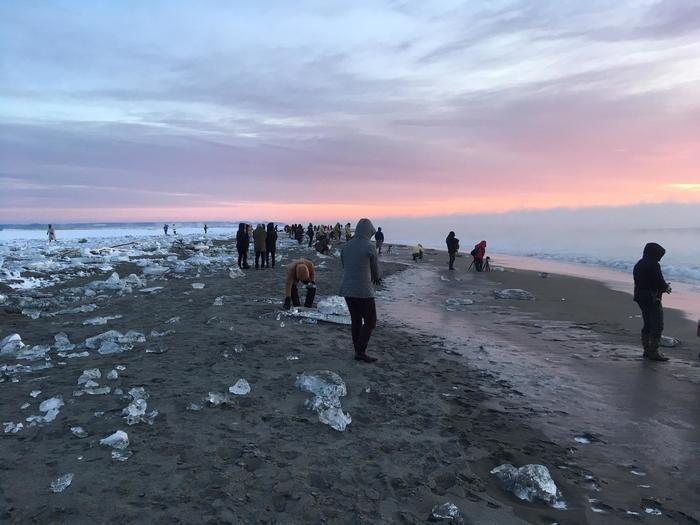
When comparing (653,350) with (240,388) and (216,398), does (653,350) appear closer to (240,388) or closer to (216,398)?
(240,388)

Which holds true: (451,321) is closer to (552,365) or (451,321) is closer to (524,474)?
(552,365)

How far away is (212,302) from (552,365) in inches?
284

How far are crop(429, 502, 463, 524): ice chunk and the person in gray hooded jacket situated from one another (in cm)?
344

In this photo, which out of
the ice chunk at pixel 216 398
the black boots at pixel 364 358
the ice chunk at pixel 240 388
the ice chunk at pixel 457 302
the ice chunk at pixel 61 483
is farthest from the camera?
the ice chunk at pixel 457 302

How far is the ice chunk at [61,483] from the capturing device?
314 cm

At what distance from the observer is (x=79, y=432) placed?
3.99 meters

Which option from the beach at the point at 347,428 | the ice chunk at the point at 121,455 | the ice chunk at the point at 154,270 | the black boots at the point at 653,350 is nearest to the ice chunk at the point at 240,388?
the beach at the point at 347,428

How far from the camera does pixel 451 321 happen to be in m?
10.8

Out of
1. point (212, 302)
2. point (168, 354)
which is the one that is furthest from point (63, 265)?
point (168, 354)

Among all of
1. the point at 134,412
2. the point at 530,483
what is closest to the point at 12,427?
the point at 134,412

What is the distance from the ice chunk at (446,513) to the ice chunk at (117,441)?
242 cm

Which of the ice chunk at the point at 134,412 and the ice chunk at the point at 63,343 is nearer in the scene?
the ice chunk at the point at 134,412

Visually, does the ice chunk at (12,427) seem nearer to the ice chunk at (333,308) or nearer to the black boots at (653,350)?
the ice chunk at (333,308)

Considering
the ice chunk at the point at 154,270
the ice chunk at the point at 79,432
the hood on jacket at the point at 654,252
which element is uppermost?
the hood on jacket at the point at 654,252
